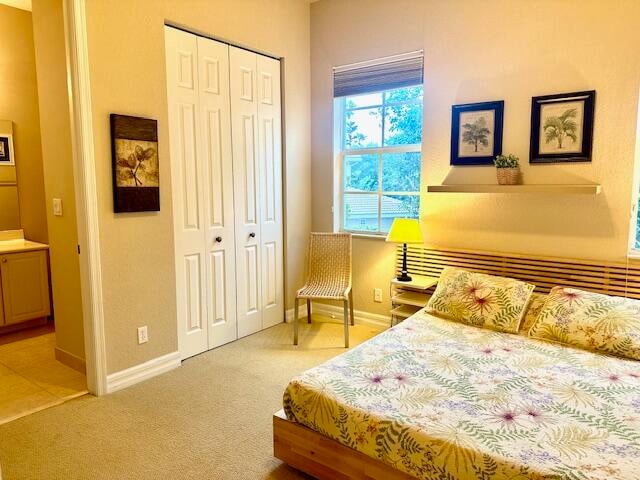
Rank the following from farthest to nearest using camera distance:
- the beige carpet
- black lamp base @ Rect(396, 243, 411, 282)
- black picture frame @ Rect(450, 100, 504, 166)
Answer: black lamp base @ Rect(396, 243, 411, 282)
black picture frame @ Rect(450, 100, 504, 166)
the beige carpet

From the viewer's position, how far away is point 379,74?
382cm

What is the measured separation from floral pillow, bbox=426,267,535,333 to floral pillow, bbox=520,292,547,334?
6 centimetres

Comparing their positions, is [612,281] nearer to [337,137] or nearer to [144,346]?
[337,137]

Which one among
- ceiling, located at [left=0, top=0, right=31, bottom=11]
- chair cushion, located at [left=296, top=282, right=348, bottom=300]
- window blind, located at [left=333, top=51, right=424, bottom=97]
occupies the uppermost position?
ceiling, located at [left=0, top=0, right=31, bottom=11]

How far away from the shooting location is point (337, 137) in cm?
421

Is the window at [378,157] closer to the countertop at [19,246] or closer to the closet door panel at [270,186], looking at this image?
the closet door panel at [270,186]

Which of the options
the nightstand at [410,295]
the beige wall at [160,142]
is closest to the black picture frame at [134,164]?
the beige wall at [160,142]

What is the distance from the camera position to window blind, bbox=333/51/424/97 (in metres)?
3.63

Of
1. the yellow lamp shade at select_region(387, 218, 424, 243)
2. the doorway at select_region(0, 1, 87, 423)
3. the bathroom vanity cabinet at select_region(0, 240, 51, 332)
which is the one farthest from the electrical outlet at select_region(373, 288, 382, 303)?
the bathroom vanity cabinet at select_region(0, 240, 51, 332)

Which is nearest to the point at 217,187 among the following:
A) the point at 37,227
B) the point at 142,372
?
the point at 142,372

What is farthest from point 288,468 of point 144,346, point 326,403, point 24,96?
point 24,96

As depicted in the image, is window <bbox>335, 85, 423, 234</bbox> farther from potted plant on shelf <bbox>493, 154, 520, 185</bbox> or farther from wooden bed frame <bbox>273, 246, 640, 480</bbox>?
potted plant on shelf <bbox>493, 154, 520, 185</bbox>

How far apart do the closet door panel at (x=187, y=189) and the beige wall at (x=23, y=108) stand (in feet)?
6.29

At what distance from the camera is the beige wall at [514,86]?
2848 millimetres
